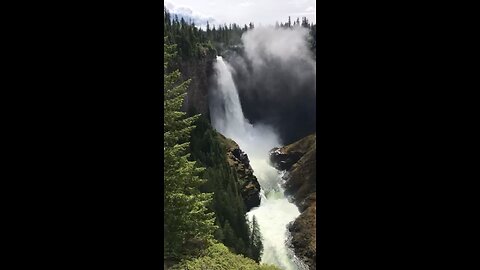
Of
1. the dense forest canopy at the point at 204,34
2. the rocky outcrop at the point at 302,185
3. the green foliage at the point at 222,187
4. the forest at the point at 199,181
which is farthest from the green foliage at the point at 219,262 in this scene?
the dense forest canopy at the point at 204,34

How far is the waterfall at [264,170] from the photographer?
8.88 meters

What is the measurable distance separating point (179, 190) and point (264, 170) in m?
1.58

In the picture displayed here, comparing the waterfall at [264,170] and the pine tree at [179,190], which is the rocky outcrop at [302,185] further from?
the pine tree at [179,190]

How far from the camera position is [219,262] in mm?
8469

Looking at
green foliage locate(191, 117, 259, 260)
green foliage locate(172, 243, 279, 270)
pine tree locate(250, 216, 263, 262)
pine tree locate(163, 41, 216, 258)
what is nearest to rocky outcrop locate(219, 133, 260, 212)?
green foliage locate(191, 117, 259, 260)

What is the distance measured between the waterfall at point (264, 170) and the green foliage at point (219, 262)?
36cm

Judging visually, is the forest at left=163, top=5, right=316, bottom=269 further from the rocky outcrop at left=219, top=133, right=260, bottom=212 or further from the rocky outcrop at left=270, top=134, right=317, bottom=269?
the rocky outcrop at left=270, top=134, right=317, bottom=269

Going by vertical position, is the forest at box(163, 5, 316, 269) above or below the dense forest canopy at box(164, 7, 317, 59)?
below

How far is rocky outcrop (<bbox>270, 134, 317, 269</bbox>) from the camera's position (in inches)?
347

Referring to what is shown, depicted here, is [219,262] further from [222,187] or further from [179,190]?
[179,190]

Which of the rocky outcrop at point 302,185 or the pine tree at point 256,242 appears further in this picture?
the pine tree at point 256,242

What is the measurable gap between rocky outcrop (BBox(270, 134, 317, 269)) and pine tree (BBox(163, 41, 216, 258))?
4.91 ft
